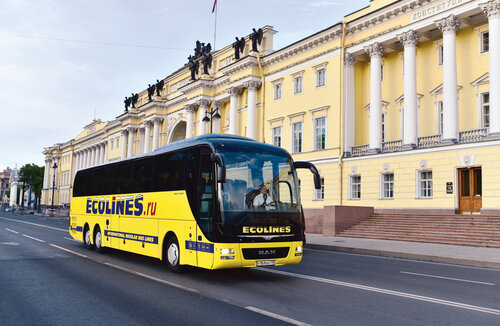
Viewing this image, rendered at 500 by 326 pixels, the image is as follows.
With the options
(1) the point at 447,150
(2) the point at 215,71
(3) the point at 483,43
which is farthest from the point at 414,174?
(2) the point at 215,71

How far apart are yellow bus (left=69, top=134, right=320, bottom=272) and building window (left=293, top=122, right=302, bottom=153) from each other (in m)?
24.2

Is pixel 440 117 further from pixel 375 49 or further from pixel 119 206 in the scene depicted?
pixel 119 206

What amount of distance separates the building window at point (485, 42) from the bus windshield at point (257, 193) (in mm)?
21317

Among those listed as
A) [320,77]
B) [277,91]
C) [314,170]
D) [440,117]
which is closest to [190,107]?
[277,91]

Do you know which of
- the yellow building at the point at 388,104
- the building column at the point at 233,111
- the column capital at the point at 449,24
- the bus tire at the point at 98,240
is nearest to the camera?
the bus tire at the point at 98,240

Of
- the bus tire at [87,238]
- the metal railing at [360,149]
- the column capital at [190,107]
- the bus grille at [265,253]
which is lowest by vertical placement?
the bus tire at [87,238]

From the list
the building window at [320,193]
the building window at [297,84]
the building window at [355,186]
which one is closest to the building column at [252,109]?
the building window at [297,84]

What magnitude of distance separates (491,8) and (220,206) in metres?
21.8

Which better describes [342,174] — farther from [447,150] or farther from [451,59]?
[451,59]

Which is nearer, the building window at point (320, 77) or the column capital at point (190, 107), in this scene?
the building window at point (320, 77)

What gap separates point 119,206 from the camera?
14.1 m

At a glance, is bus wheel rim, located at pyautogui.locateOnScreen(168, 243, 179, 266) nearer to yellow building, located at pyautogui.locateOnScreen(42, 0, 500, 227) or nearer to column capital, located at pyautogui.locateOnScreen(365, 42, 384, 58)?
yellow building, located at pyautogui.locateOnScreen(42, 0, 500, 227)

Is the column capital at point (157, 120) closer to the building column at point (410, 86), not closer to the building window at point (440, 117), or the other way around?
the building column at point (410, 86)

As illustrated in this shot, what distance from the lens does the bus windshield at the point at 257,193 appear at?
30.0 feet
